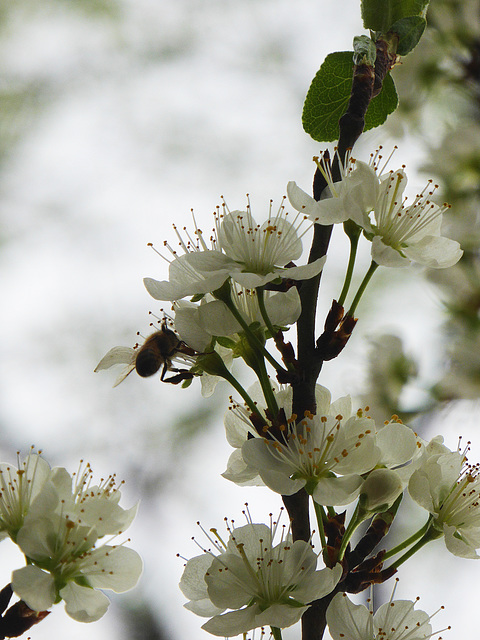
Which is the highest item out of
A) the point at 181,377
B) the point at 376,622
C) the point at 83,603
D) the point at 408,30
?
the point at 408,30

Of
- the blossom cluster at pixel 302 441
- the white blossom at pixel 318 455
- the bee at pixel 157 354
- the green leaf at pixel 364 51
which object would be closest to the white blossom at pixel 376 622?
the blossom cluster at pixel 302 441

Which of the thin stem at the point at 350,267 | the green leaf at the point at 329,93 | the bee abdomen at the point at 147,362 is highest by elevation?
the green leaf at the point at 329,93

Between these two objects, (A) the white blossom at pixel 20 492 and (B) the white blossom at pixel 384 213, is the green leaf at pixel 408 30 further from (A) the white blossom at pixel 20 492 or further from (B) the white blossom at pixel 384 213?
(A) the white blossom at pixel 20 492

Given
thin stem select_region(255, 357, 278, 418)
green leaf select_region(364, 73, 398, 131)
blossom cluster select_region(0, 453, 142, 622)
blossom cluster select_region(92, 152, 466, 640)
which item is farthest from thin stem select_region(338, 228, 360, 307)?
blossom cluster select_region(0, 453, 142, 622)

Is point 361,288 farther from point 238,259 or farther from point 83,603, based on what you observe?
point 83,603

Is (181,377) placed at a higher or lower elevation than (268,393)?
higher

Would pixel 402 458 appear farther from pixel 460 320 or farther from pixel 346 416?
pixel 460 320

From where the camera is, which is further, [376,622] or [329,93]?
[329,93]

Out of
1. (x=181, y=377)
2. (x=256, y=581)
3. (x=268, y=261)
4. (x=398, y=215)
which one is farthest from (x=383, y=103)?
(x=256, y=581)
